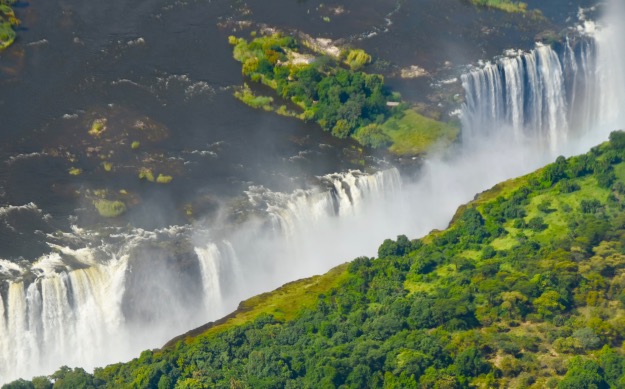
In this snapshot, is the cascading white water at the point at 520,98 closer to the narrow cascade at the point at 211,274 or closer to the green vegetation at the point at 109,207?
the narrow cascade at the point at 211,274

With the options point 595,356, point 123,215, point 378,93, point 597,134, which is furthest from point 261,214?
point 597,134

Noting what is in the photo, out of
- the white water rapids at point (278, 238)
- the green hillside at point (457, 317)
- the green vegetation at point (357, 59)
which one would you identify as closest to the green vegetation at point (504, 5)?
the white water rapids at point (278, 238)

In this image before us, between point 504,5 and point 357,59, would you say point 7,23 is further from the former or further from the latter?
point 504,5

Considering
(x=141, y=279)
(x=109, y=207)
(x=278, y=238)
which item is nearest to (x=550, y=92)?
Result: (x=278, y=238)

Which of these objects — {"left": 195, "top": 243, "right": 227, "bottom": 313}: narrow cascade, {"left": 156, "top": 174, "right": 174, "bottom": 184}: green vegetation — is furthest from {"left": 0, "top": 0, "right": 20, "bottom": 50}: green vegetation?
{"left": 195, "top": 243, "right": 227, "bottom": 313}: narrow cascade

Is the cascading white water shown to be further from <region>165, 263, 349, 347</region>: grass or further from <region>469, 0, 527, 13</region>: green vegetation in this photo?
<region>165, 263, 349, 347</region>: grass

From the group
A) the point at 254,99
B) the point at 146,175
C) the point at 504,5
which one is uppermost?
A: the point at 504,5
